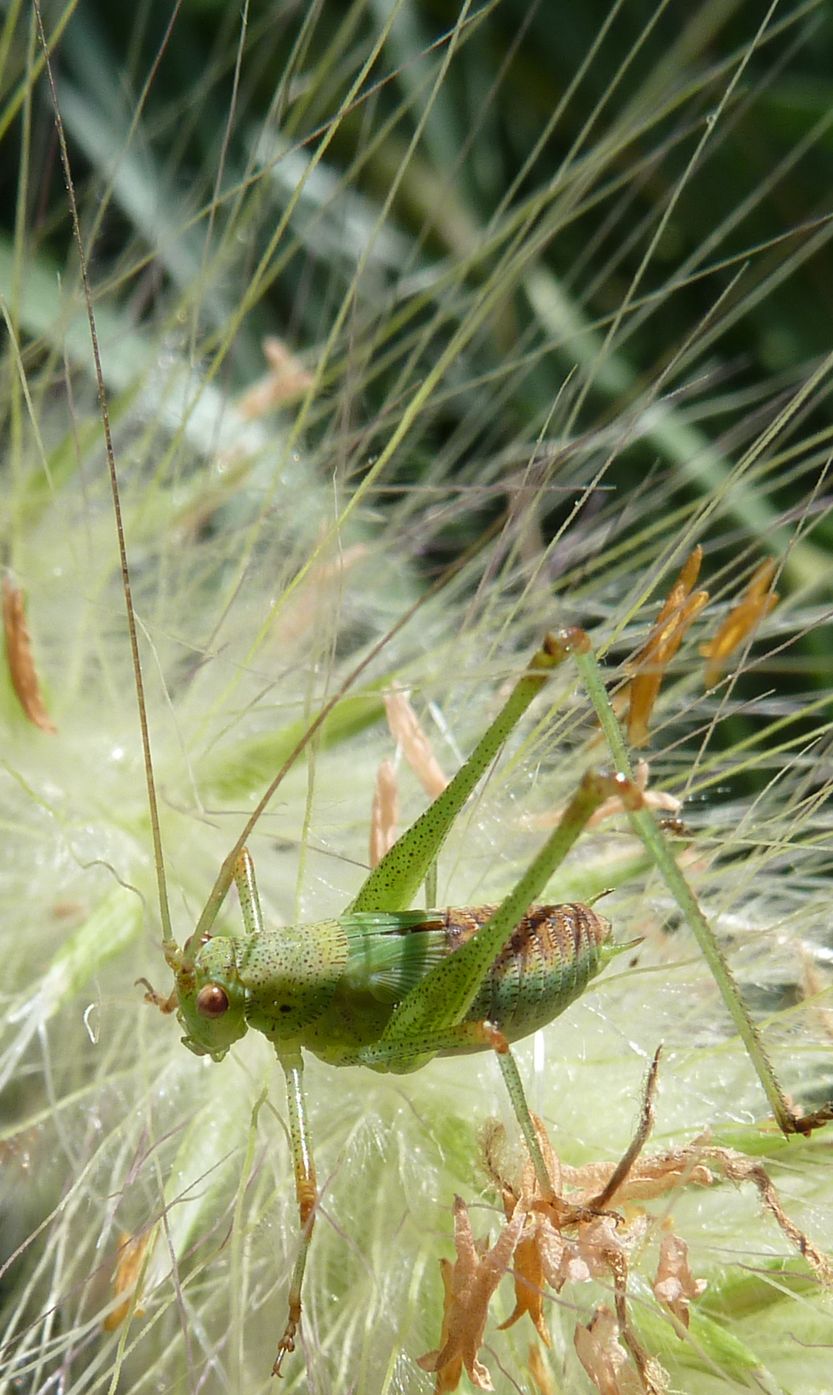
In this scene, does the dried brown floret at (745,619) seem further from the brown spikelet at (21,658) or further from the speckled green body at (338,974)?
the brown spikelet at (21,658)

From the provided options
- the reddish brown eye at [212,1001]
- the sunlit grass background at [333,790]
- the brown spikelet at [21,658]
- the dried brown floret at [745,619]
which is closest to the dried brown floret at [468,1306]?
the sunlit grass background at [333,790]

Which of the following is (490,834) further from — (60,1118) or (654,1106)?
(60,1118)

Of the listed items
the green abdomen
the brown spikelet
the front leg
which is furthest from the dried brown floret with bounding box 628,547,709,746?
the brown spikelet

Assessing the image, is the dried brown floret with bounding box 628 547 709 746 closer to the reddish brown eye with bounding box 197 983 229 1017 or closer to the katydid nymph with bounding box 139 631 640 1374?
the katydid nymph with bounding box 139 631 640 1374

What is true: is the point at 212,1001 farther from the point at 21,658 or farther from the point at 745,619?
the point at 745,619

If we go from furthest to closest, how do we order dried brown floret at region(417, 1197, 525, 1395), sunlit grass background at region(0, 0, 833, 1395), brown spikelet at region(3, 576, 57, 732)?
brown spikelet at region(3, 576, 57, 732), sunlit grass background at region(0, 0, 833, 1395), dried brown floret at region(417, 1197, 525, 1395)

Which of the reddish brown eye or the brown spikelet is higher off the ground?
the brown spikelet

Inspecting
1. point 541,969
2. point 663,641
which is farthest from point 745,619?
point 541,969
